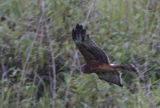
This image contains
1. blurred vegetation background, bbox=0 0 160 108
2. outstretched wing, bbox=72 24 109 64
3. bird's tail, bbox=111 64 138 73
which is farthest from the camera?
blurred vegetation background, bbox=0 0 160 108

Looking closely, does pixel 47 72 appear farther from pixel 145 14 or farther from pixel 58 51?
pixel 145 14

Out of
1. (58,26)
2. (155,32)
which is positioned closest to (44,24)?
(58,26)

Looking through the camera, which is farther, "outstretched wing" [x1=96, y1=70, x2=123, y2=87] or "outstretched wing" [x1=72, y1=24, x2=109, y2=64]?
"outstretched wing" [x1=96, y1=70, x2=123, y2=87]

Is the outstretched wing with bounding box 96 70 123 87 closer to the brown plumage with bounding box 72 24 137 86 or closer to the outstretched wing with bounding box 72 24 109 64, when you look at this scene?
the brown plumage with bounding box 72 24 137 86

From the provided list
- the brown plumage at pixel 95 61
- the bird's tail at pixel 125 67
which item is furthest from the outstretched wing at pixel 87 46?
the bird's tail at pixel 125 67

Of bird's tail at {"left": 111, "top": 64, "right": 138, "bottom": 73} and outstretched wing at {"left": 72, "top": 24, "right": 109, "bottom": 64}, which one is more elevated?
outstretched wing at {"left": 72, "top": 24, "right": 109, "bottom": 64}

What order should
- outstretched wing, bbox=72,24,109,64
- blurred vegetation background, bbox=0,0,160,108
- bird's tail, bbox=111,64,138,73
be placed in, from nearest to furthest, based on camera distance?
outstretched wing, bbox=72,24,109,64
bird's tail, bbox=111,64,138,73
blurred vegetation background, bbox=0,0,160,108

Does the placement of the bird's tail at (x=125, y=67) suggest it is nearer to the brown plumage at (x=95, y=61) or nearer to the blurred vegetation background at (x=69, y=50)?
the brown plumage at (x=95, y=61)

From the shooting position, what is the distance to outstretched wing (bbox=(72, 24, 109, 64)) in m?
4.09

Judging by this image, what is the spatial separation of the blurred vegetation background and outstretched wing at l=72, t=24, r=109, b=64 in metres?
0.22

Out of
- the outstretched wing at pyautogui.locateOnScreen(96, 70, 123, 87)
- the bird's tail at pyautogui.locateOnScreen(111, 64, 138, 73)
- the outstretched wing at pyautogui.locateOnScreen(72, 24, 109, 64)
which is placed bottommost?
the outstretched wing at pyautogui.locateOnScreen(96, 70, 123, 87)

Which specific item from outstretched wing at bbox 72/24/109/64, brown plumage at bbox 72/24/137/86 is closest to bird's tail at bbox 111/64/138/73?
brown plumage at bbox 72/24/137/86

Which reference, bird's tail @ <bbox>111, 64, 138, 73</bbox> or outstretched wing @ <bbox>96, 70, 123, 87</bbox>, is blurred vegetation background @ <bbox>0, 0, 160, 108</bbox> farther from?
bird's tail @ <bbox>111, 64, 138, 73</bbox>

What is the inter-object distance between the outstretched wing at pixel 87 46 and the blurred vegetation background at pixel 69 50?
0.73 ft
